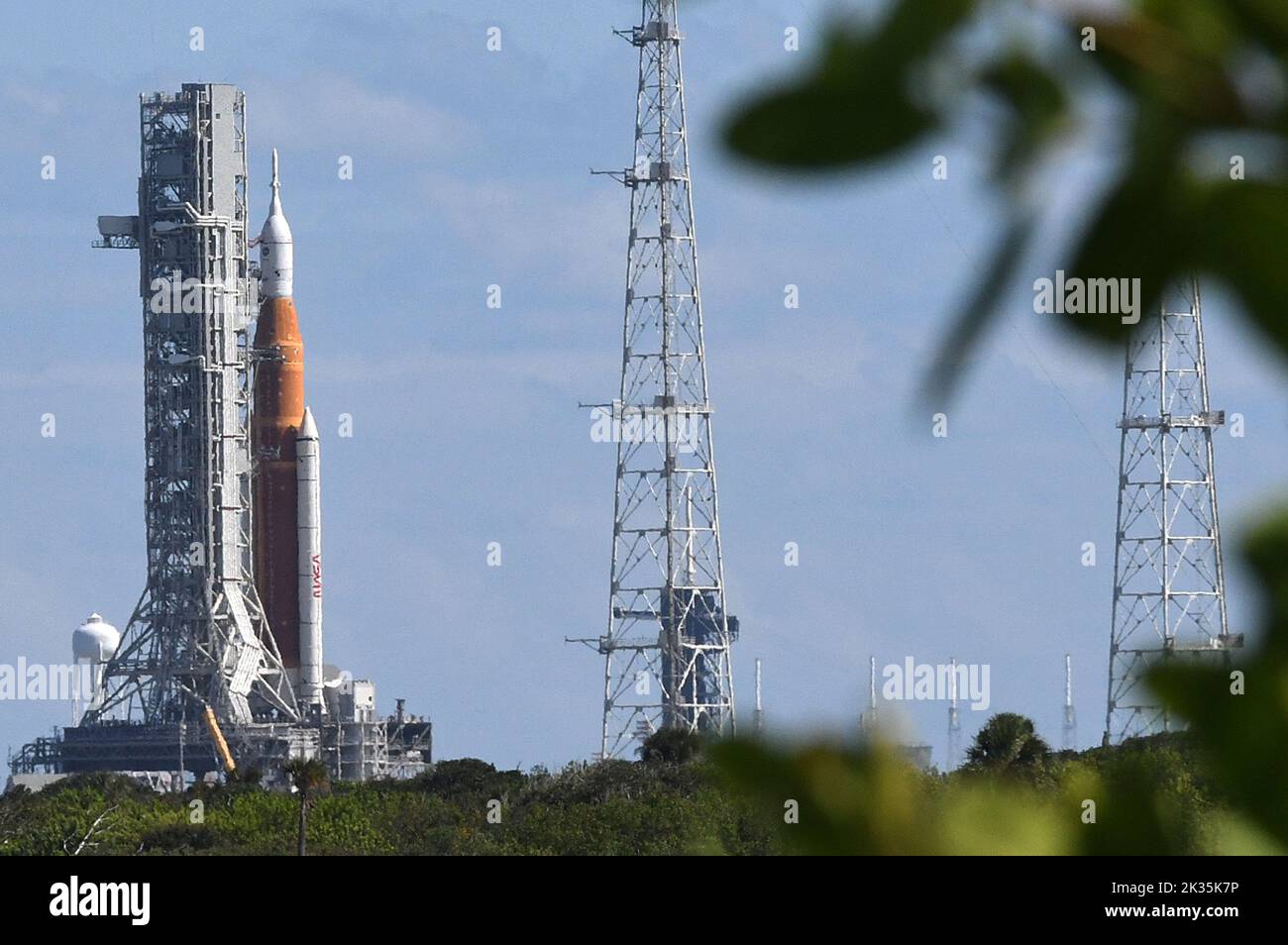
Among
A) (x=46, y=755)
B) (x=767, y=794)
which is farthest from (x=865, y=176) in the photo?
(x=46, y=755)

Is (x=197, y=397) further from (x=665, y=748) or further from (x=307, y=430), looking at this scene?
(x=665, y=748)

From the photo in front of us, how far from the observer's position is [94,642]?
262ft

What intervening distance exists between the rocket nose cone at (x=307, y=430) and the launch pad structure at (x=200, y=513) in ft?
7.20

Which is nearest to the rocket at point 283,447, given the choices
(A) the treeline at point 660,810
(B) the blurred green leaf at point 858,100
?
(A) the treeline at point 660,810

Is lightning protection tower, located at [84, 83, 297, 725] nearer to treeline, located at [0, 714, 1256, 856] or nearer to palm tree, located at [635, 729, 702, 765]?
treeline, located at [0, 714, 1256, 856]

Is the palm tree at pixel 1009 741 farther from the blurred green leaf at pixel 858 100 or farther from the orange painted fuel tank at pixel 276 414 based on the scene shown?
the orange painted fuel tank at pixel 276 414

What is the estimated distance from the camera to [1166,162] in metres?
0.72

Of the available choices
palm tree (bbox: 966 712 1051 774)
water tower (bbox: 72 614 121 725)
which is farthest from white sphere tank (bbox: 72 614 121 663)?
palm tree (bbox: 966 712 1051 774)

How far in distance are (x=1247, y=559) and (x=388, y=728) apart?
78923 millimetres

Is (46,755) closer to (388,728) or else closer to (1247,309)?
(388,728)

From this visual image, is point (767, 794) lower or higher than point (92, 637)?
lower

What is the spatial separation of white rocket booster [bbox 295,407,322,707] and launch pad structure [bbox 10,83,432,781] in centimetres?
91

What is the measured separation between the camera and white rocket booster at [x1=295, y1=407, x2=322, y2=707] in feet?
237

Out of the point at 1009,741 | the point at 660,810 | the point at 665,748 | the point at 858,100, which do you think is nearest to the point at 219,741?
the point at 665,748
